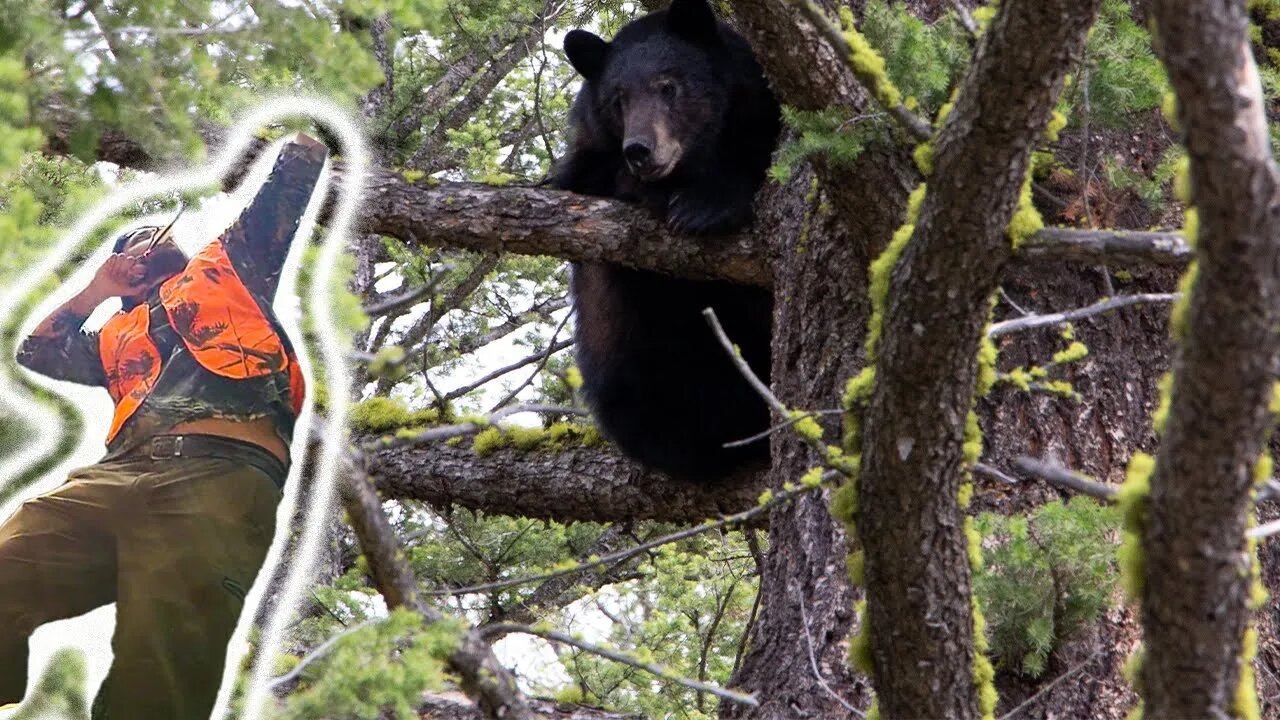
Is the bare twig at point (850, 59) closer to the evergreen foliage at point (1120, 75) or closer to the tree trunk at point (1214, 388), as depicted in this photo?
the evergreen foliage at point (1120, 75)

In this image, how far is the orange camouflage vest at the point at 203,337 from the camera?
1.83 metres

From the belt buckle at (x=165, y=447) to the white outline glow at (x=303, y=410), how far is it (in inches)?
3.0

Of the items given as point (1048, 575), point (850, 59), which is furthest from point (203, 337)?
point (1048, 575)

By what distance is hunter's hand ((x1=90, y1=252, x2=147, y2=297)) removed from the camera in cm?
188

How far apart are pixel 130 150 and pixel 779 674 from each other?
87.9 inches

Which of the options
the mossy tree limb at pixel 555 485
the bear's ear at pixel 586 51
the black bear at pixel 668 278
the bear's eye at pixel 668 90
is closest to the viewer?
the black bear at pixel 668 278

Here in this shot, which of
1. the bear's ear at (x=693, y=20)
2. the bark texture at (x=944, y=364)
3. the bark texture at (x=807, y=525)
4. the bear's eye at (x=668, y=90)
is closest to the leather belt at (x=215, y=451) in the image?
the bark texture at (x=944, y=364)

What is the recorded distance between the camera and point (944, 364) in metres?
2.07

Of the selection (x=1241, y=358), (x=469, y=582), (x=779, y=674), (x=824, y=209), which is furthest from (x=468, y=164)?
(x=1241, y=358)

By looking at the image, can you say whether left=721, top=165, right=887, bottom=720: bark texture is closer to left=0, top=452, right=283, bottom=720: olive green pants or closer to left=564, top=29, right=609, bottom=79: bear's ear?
left=0, top=452, right=283, bottom=720: olive green pants

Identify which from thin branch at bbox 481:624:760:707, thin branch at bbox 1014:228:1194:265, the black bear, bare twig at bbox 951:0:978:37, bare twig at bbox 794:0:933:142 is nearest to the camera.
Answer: thin branch at bbox 481:624:760:707

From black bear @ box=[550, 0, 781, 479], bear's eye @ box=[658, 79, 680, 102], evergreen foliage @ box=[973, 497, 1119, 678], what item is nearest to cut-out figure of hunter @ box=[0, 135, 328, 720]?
evergreen foliage @ box=[973, 497, 1119, 678]

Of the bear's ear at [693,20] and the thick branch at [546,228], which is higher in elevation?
the bear's ear at [693,20]

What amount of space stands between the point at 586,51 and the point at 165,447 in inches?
154
